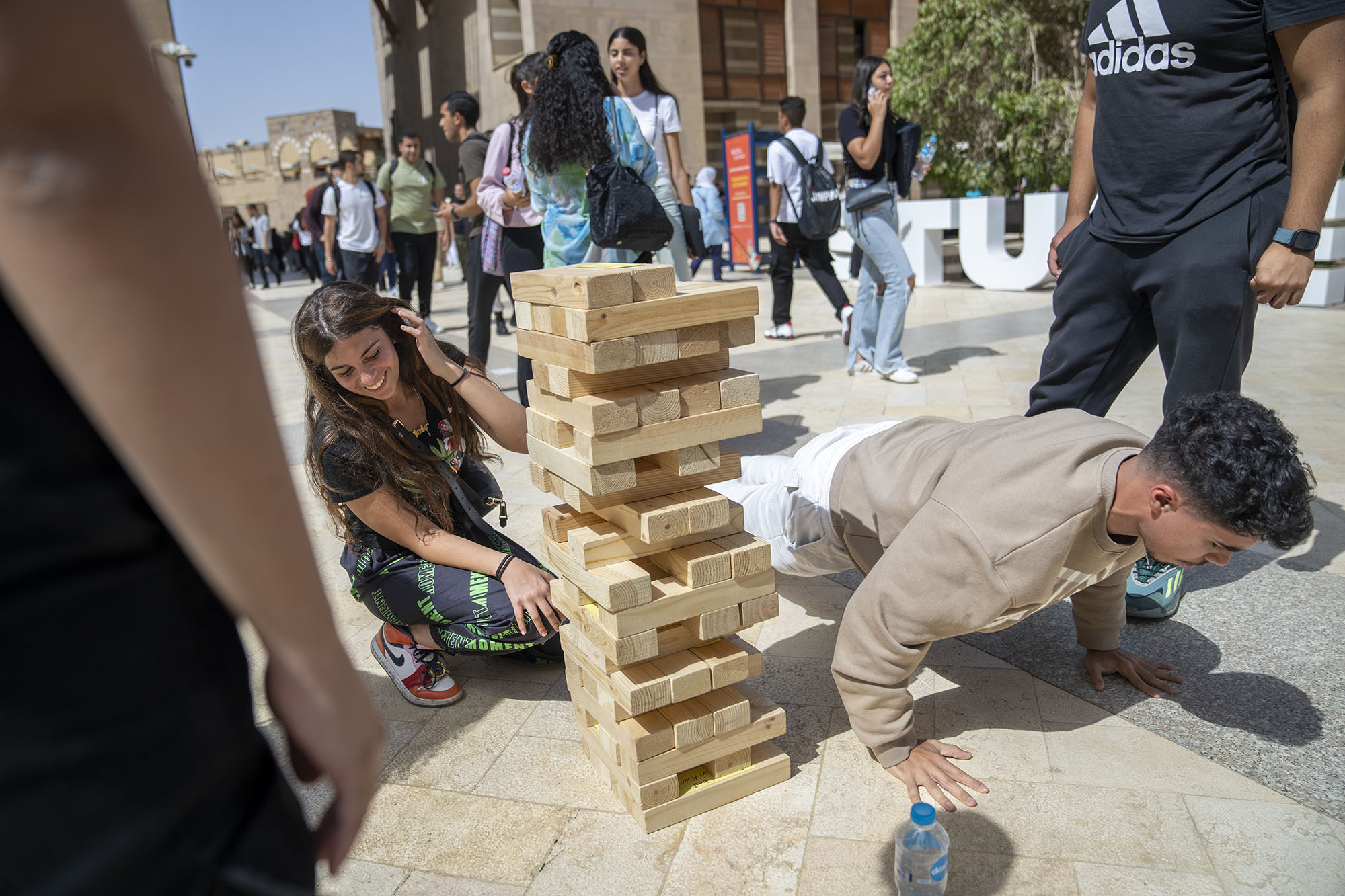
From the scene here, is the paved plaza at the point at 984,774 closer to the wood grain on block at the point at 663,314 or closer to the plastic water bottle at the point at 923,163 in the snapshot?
the wood grain on block at the point at 663,314

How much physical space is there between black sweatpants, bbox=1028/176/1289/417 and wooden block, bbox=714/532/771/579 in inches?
54.9

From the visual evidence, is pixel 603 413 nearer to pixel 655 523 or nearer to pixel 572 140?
pixel 655 523

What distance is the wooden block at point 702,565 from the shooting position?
2.03 metres

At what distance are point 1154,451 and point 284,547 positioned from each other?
184cm

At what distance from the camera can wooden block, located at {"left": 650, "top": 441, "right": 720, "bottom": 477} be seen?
202cm

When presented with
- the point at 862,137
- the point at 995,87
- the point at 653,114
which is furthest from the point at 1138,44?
the point at 995,87

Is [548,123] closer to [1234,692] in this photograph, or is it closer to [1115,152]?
[1115,152]

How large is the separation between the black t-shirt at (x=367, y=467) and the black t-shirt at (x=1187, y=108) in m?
2.20

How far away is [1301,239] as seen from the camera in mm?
2564

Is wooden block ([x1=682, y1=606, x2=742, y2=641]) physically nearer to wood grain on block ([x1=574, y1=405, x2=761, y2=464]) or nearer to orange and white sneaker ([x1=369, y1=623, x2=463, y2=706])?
wood grain on block ([x1=574, y1=405, x2=761, y2=464])

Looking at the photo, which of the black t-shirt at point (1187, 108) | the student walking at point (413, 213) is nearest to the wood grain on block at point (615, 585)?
the black t-shirt at point (1187, 108)

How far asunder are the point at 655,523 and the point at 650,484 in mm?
116

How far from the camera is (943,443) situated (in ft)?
7.84

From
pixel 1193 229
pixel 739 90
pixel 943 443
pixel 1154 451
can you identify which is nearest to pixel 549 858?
pixel 943 443
